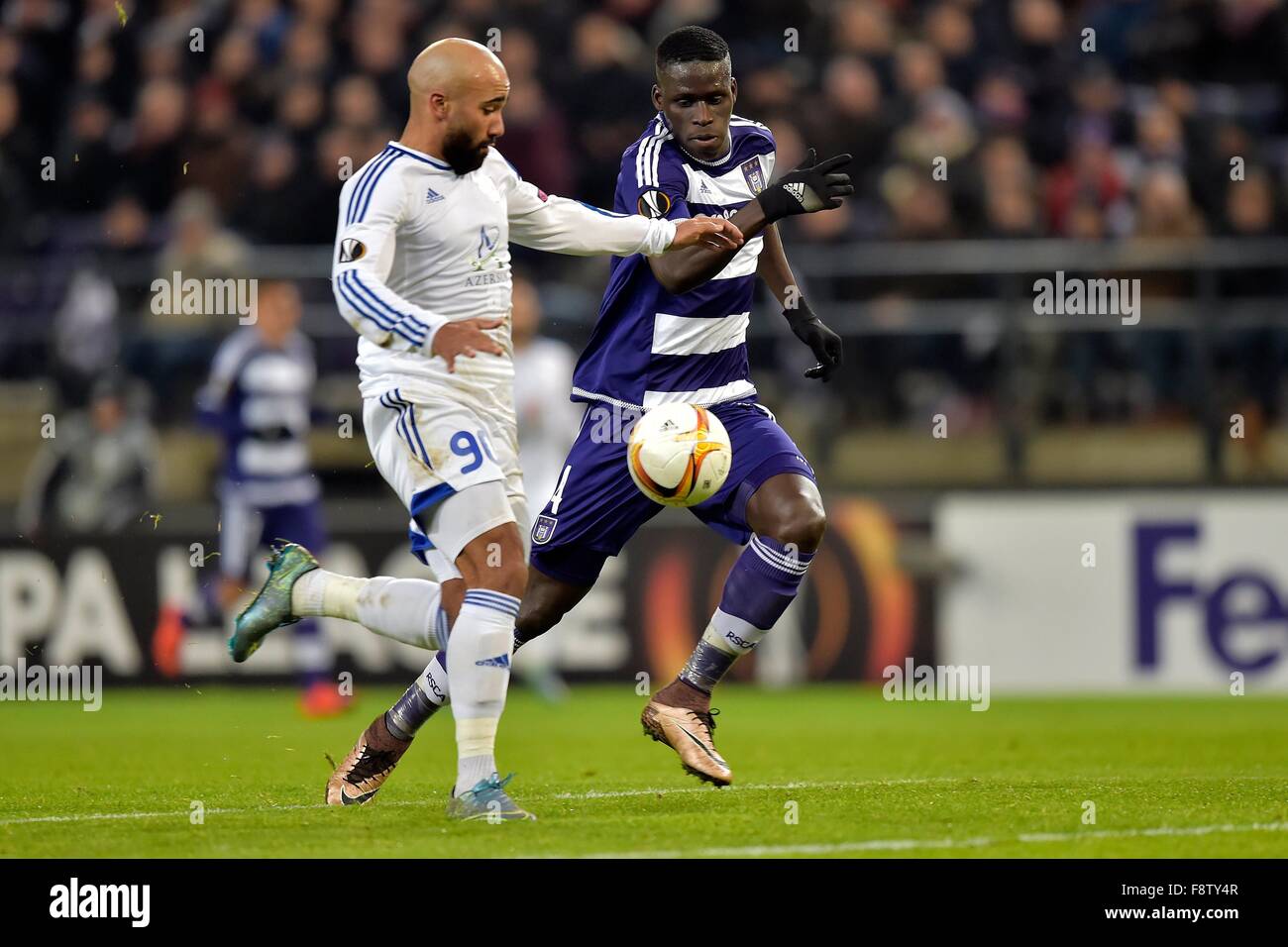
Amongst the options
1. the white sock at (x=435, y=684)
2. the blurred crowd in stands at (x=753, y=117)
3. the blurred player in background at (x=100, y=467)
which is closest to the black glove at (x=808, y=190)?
the white sock at (x=435, y=684)

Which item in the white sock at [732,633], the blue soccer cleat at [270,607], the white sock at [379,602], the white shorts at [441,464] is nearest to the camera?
the white shorts at [441,464]

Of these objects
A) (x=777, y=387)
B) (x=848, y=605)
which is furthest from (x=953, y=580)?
(x=777, y=387)

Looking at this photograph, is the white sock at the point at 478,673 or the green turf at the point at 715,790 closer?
the green turf at the point at 715,790

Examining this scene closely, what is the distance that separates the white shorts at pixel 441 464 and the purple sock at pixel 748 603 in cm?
101

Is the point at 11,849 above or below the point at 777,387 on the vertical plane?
below

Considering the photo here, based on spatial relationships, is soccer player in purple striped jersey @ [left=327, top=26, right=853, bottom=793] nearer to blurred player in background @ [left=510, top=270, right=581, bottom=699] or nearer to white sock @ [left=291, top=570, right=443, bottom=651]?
white sock @ [left=291, top=570, right=443, bottom=651]

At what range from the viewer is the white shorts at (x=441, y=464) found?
623cm

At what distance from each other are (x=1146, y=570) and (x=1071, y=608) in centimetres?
52

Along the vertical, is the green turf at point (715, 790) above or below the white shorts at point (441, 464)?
below

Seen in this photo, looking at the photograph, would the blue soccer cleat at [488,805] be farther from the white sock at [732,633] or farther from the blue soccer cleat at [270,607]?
the white sock at [732,633]

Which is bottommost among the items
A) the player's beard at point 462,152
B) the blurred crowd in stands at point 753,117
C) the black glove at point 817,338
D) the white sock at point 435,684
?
the white sock at point 435,684
